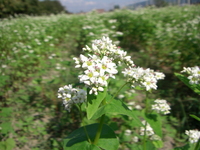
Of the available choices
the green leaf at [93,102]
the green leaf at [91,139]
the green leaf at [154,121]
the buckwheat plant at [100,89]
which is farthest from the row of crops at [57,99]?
the green leaf at [93,102]

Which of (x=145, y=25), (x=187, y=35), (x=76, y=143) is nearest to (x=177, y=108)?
(x=187, y=35)

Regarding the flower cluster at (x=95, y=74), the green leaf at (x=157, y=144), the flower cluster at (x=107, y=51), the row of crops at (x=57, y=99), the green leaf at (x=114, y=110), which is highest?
the flower cluster at (x=107, y=51)

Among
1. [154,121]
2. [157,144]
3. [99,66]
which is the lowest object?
[157,144]

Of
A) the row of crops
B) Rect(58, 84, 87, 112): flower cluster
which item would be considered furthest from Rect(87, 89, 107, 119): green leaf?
the row of crops

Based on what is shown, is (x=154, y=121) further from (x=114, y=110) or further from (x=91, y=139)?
(x=114, y=110)

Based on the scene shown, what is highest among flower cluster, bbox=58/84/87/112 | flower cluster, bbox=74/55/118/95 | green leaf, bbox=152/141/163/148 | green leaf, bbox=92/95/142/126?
flower cluster, bbox=74/55/118/95

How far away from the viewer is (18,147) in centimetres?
249

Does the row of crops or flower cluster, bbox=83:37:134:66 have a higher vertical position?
flower cluster, bbox=83:37:134:66

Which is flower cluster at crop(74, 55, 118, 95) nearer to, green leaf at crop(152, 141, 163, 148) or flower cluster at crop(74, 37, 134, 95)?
flower cluster at crop(74, 37, 134, 95)

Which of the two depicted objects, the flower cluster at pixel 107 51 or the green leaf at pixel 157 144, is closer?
the flower cluster at pixel 107 51

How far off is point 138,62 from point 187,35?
145 centimetres

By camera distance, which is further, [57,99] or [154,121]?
[57,99]

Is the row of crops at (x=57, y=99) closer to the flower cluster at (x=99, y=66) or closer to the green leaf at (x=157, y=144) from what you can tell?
the green leaf at (x=157, y=144)

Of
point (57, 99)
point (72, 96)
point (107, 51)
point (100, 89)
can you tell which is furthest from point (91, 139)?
point (57, 99)
